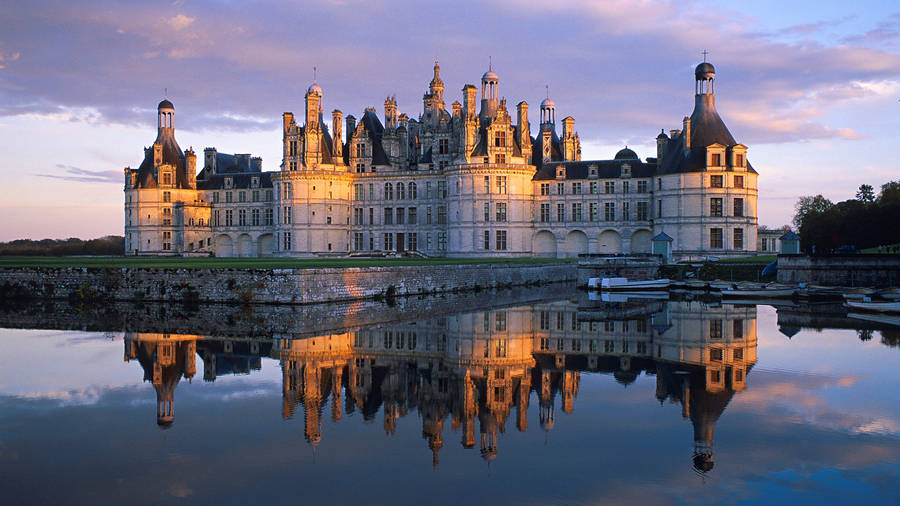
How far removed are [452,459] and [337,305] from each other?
20.1 meters

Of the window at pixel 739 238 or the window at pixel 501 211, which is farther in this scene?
the window at pixel 501 211

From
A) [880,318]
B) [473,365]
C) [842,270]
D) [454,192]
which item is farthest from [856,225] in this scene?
[473,365]

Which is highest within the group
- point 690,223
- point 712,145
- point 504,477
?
point 712,145

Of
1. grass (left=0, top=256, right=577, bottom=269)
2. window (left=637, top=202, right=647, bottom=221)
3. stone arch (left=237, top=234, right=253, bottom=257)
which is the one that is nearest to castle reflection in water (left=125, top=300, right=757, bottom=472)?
grass (left=0, top=256, right=577, bottom=269)

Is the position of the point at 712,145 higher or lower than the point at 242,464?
higher

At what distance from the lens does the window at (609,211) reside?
5991cm

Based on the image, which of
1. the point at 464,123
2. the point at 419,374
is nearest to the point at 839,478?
the point at 419,374

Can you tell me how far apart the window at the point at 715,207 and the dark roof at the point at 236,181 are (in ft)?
127

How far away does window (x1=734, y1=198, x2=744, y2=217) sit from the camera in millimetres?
54188

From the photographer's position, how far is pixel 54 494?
8.26 meters

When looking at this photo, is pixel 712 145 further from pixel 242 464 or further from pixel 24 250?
pixel 24 250

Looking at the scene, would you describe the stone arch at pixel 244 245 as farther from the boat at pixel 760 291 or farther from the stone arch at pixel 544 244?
the boat at pixel 760 291

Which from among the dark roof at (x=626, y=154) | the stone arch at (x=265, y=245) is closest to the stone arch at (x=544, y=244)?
the dark roof at (x=626, y=154)

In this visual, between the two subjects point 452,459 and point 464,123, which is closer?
point 452,459
